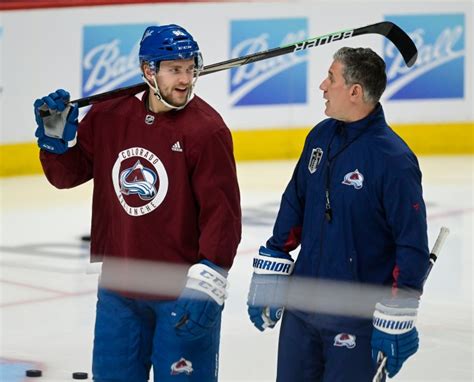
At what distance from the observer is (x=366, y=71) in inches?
143

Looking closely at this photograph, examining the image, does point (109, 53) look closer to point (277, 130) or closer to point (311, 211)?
point (277, 130)

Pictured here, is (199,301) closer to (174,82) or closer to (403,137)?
(174,82)

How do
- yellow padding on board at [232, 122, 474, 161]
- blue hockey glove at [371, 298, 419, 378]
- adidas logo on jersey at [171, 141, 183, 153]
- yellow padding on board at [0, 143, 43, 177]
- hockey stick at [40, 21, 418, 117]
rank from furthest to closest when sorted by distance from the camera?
yellow padding on board at [232, 122, 474, 161] < yellow padding on board at [0, 143, 43, 177] < hockey stick at [40, 21, 418, 117] < adidas logo on jersey at [171, 141, 183, 153] < blue hockey glove at [371, 298, 419, 378]

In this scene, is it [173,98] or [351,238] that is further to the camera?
[173,98]

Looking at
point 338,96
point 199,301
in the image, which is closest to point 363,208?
point 338,96

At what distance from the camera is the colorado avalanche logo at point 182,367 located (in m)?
3.79

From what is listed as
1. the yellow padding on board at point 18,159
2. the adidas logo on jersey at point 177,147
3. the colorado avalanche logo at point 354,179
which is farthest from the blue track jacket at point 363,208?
the yellow padding on board at point 18,159

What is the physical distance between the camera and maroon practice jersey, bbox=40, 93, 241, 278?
3.73 meters

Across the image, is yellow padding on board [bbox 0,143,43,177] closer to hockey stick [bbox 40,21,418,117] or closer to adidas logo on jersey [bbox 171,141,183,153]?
hockey stick [bbox 40,21,418,117]

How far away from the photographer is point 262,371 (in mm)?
5402

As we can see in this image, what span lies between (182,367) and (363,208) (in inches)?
26.4

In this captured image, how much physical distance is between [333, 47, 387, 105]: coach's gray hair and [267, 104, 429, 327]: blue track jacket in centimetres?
6

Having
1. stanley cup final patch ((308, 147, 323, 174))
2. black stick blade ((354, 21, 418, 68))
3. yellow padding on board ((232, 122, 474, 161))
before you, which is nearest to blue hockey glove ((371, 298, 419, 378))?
stanley cup final patch ((308, 147, 323, 174))

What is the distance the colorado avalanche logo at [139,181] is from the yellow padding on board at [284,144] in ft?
19.4
